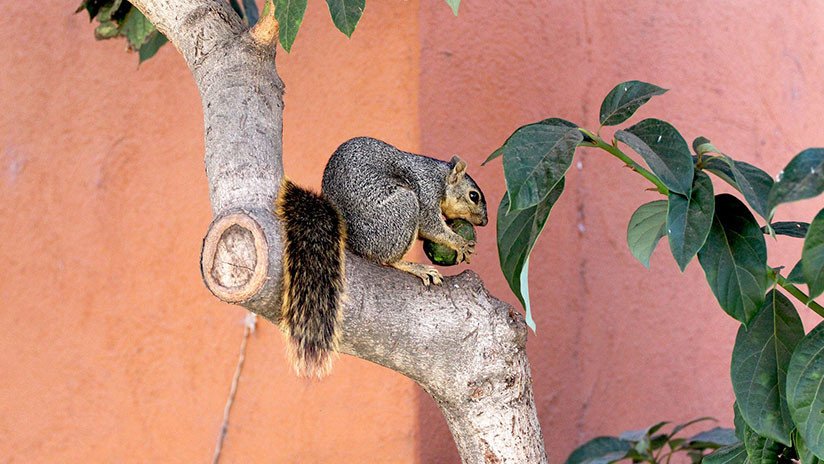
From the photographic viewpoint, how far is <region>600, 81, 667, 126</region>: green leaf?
1.20 meters

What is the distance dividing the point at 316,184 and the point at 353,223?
426 mm

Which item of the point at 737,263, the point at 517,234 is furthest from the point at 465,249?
the point at 737,263

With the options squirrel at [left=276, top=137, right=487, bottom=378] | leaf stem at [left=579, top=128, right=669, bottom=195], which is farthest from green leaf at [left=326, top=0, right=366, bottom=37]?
leaf stem at [left=579, top=128, right=669, bottom=195]

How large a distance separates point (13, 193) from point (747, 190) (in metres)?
1.67

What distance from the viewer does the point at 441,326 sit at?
1.19 metres

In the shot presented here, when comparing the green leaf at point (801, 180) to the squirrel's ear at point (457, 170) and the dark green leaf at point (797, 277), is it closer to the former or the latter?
the dark green leaf at point (797, 277)

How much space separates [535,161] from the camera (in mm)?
1069

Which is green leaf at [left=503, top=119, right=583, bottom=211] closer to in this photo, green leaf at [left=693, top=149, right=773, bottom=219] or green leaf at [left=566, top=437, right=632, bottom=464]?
green leaf at [left=693, top=149, right=773, bottom=219]

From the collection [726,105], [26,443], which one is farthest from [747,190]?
[26,443]

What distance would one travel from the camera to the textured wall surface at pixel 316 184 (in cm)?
174

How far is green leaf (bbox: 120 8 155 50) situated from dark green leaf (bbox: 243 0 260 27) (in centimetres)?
18

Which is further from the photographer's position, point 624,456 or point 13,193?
point 13,193

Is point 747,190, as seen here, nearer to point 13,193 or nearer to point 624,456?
point 624,456

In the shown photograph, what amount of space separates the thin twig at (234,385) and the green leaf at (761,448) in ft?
3.30
